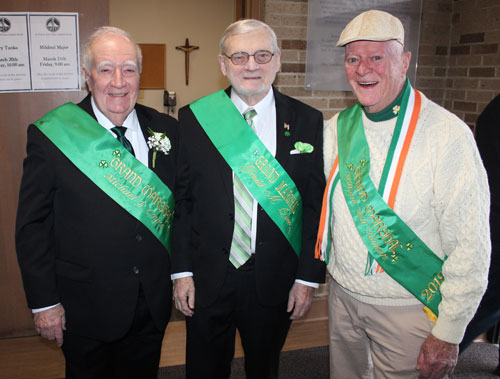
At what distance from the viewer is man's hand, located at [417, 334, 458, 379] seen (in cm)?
132

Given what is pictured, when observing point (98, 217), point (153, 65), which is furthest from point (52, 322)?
point (153, 65)

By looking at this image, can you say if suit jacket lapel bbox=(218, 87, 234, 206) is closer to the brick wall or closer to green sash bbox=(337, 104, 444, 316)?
green sash bbox=(337, 104, 444, 316)

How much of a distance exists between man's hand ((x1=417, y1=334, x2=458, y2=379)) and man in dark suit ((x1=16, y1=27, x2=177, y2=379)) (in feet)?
3.05

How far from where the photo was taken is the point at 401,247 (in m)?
1.43

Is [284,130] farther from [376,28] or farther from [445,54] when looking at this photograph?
[445,54]

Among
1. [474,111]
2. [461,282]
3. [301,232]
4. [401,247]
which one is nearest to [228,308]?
[301,232]

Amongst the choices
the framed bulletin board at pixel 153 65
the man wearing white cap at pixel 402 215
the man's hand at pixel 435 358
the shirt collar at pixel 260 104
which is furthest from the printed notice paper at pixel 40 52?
the framed bulletin board at pixel 153 65

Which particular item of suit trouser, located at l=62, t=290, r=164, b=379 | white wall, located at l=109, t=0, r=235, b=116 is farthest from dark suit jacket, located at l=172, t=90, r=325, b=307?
white wall, located at l=109, t=0, r=235, b=116

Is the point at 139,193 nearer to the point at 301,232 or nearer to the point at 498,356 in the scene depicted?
the point at 301,232

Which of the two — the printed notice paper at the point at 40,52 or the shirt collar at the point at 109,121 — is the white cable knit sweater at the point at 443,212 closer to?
the shirt collar at the point at 109,121

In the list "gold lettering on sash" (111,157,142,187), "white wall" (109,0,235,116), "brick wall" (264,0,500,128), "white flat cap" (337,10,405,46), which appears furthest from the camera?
"white wall" (109,0,235,116)

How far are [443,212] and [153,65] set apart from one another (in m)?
4.30

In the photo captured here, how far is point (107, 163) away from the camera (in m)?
1.50

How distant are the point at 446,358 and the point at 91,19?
2399 mm
